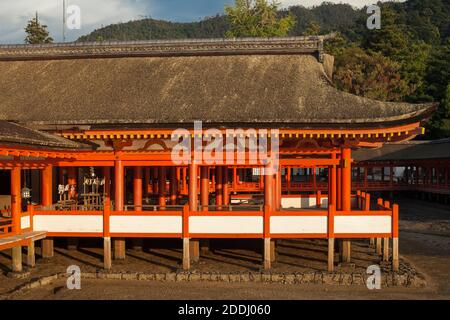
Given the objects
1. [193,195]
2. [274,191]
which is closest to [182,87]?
[193,195]

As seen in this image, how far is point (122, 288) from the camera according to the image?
15008 millimetres

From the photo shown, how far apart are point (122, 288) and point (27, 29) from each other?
9128 cm

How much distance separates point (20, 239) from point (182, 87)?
8.12 meters

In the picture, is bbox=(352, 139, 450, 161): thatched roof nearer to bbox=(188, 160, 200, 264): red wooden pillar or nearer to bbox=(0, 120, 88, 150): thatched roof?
bbox=(188, 160, 200, 264): red wooden pillar

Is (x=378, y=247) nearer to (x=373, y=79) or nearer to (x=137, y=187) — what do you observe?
(x=137, y=187)

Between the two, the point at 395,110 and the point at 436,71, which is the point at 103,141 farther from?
the point at 436,71

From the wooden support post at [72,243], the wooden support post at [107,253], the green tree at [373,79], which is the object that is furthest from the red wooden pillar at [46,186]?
the green tree at [373,79]

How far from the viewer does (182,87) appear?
1922cm

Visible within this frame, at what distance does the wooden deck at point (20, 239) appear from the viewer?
585 inches

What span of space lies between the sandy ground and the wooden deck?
46.6 inches

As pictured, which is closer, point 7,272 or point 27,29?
point 7,272
